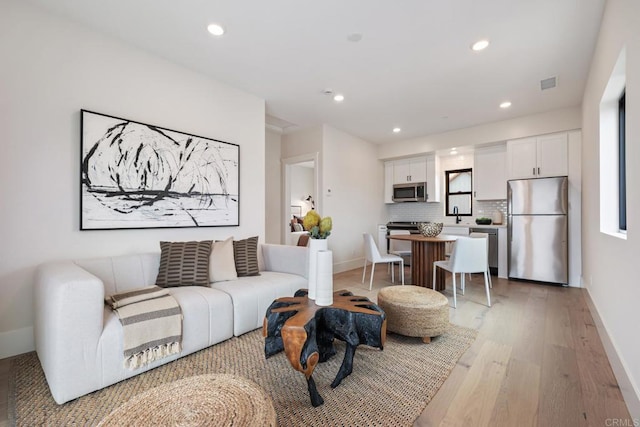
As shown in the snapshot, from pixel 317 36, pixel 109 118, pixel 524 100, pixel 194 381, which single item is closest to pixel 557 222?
pixel 524 100

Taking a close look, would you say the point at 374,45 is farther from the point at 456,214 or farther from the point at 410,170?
the point at 456,214

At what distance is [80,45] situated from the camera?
2.33 meters

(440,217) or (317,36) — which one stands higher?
(317,36)

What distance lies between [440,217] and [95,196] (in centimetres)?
589

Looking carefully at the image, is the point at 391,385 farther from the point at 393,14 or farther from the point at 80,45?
the point at 80,45

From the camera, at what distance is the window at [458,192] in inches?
228

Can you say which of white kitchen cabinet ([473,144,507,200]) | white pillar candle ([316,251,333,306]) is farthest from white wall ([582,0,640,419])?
white kitchen cabinet ([473,144,507,200])

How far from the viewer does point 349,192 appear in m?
5.41

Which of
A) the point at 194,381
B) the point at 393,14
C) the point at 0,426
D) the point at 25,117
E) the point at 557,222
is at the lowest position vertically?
the point at 0,426

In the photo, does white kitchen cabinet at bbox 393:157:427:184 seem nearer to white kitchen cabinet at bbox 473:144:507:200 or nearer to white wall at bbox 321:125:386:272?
white wall at bbox 321:125:386:272

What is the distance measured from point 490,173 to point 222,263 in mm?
4946

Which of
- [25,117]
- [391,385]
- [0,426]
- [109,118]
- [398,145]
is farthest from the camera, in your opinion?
[398,145]

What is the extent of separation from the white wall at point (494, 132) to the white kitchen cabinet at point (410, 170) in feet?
0.98

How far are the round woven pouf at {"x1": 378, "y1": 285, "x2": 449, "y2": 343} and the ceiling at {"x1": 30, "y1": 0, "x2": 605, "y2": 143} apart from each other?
7.72 feet
